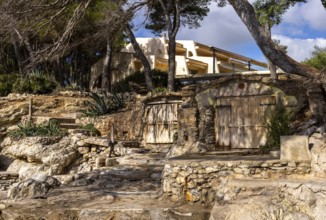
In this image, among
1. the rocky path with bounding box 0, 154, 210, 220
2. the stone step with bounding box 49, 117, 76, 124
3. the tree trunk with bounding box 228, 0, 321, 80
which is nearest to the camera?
the rocky path with bounding box 0, 154, 210, 220

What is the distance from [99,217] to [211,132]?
744 cm

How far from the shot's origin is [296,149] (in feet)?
28.3

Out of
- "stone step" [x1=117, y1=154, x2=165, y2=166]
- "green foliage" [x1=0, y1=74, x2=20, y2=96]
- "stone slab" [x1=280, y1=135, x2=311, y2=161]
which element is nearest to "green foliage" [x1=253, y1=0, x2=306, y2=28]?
"stone step" [x1=117, y1=154, x2=165, y2=166]

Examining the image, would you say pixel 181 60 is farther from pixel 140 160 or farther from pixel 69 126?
pixel 140 160

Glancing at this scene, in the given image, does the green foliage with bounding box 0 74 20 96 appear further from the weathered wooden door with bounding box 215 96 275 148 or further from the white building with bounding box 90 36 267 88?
the weathered wooden door with bounding box 215 96 275 148

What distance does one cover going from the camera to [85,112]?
21.2 metres

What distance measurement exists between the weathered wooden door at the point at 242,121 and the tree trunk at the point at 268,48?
15.4 ft

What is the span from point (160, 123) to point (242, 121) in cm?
477

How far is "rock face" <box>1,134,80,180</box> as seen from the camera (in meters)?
16.6

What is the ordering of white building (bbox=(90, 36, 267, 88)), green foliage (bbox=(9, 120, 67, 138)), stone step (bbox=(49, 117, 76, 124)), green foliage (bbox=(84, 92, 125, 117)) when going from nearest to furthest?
green foliage (bbox=(9, 120, 67, 138)) < green foliage (bbox=(84, 92, 125, 117)) < stone step (bbox=(49, 117, 76, 124)) < white building (bbox=(90, 36, 267, 88))

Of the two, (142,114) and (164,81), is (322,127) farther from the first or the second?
(164,81)

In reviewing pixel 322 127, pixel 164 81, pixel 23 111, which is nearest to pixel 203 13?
pixel 164 81

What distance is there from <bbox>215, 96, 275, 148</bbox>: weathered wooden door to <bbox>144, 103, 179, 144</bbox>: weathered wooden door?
11.3 ft

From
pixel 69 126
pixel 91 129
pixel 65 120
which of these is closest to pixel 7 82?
pixel 65 120
